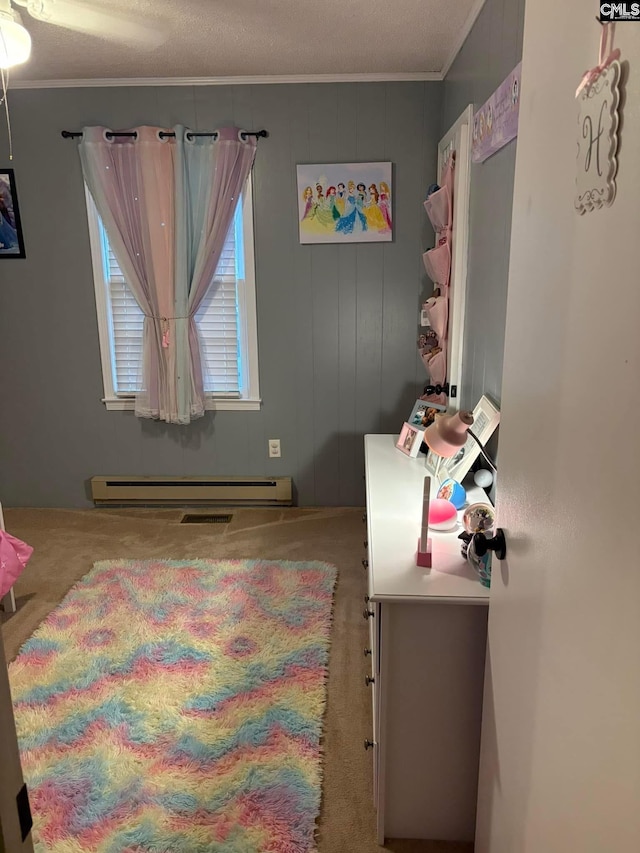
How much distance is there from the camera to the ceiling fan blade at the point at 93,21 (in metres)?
2.28

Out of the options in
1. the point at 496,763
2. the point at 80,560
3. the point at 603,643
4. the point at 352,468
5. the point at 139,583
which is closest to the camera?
the point at 603,643

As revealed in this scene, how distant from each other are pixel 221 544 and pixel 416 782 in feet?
6.30

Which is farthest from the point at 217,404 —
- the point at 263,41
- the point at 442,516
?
the point at 442,516

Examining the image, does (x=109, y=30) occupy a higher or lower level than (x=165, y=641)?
higher

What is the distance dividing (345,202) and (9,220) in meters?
1.89

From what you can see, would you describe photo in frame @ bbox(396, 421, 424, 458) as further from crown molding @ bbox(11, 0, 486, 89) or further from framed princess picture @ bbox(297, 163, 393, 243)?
crown molding @ bbox(11, 0, 486, 89)

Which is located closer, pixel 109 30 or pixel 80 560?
pixel 109 30

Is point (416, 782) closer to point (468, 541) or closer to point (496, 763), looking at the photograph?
point (496, 763)

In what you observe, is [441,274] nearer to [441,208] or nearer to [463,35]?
[441,208]

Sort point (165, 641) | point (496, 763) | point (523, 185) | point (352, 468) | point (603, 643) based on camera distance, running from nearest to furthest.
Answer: point (603, 643) → point (523, 185) → point (496, 763) → point (165, 641) → point (352, 468)

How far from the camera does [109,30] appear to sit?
256 centimetres

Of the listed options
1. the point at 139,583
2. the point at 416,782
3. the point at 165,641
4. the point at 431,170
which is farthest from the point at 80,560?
the point at 431,170

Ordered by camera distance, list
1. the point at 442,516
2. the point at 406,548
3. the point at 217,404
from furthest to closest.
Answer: the point at 217,404 → the point at 442,516 → the point at 406,548

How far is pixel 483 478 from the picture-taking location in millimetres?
2061
